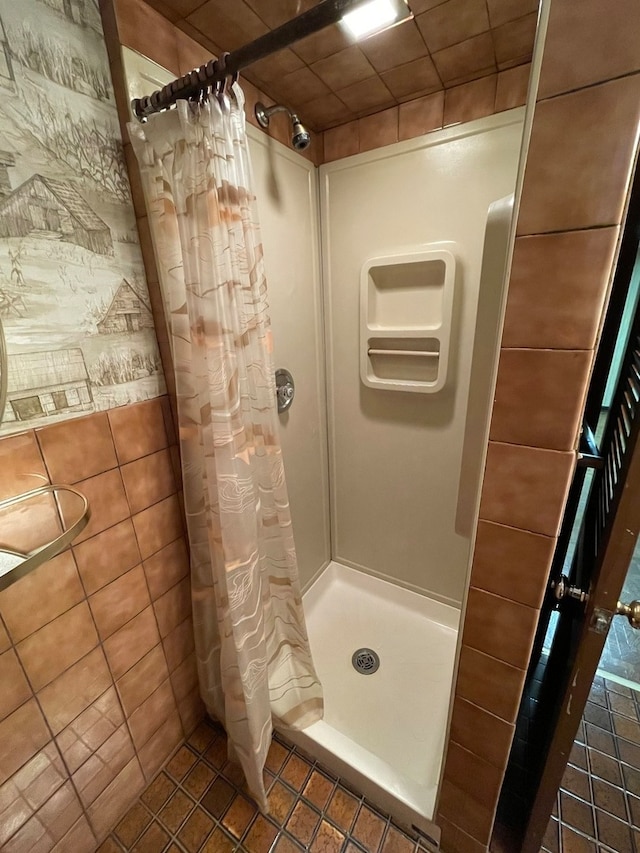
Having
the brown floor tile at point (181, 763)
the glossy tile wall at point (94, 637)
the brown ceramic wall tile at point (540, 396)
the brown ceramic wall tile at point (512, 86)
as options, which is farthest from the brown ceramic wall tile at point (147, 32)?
the brown floor tile at point (181, 763)

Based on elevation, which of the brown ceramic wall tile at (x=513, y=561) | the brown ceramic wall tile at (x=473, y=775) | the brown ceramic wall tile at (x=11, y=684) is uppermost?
the brown ceramic wall tile at (x=513, y=561)

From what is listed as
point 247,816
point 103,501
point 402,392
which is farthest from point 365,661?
point 103,501

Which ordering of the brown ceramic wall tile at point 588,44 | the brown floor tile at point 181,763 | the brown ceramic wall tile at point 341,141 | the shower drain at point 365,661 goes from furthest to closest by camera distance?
the shower drain at point 365,661 → the brown ceramic wall tile at point 341,141 → the brown floor tile at point 181,763 → the brown ceramic wall tile at point 588,44

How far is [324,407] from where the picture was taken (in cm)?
174

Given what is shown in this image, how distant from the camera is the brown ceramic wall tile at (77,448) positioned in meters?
0.76

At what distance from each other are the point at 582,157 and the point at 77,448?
3.43ft

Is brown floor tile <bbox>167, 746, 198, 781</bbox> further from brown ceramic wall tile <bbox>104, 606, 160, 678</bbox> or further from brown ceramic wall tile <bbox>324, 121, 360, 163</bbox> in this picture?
brown ceramic wall tile <bbox>324, 121, 360, 163</bbox>

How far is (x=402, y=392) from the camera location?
153 cm

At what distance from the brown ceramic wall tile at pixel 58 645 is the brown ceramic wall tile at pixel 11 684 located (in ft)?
0.04

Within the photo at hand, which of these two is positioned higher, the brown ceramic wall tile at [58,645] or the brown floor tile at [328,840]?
the brown ceramic wall tile at [58,645]

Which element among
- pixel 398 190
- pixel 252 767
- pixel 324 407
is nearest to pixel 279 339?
pixel 324 407

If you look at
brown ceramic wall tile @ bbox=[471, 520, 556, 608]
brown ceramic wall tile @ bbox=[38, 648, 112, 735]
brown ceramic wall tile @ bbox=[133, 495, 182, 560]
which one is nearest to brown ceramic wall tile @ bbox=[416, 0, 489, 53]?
brown ceramic wall tile @ bbox=[471, 520, 556, 608]

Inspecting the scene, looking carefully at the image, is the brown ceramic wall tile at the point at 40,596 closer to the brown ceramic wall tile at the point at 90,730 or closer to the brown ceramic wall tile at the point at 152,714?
the brown ceramic wall tile at the point at 90,730

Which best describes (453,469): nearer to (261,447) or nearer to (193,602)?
(261,447)
